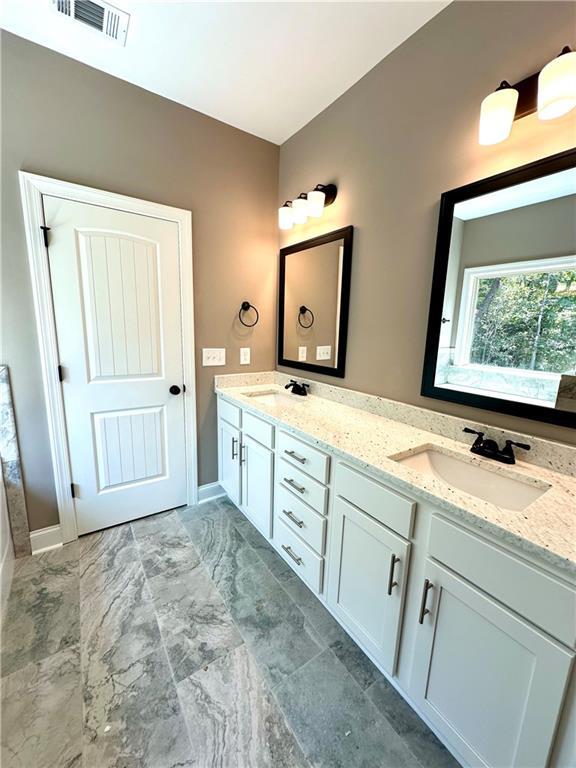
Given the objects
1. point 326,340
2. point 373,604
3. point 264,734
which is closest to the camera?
point 264,734

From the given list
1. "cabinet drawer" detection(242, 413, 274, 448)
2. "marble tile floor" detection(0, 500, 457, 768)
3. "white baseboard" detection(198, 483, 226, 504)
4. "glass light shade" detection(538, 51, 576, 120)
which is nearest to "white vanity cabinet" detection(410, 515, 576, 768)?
"marble tile floor" detection(0, 500, 457, 768)

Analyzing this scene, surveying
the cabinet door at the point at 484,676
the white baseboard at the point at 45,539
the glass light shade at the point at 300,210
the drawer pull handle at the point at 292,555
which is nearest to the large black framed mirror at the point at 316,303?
the glass light shade at the point at 300,210

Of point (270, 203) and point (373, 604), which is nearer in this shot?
point (373, 604)

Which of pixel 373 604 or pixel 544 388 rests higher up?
pixel 544 388

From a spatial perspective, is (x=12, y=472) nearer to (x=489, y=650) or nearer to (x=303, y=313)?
(x=303, y=313)

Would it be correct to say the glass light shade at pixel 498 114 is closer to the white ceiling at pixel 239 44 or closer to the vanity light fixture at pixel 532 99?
the vanity light fixture at pixel 532 99

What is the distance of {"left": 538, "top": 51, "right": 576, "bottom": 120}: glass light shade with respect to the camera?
953mm

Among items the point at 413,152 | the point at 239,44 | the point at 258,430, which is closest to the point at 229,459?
the point at 258,430

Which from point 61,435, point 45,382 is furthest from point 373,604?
point 45,382

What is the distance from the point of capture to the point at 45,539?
1.90m

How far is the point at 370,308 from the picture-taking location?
1.79 meters

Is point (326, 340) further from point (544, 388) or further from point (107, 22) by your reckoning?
point (107, 22)

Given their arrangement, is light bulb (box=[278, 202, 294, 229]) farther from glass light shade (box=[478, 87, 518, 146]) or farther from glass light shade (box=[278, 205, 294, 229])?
glass light shade (box=[478, 87, 518, 146])

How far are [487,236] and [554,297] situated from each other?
14.8 inches
